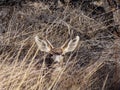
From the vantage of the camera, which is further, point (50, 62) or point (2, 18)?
point (2, 18)

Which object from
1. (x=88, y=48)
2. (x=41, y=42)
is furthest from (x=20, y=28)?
(x=41, y=42)

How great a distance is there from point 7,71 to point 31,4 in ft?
9.13

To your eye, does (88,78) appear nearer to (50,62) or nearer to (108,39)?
(50,62)

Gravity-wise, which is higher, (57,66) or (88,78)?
(57,66)

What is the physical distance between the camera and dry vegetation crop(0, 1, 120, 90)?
566cm

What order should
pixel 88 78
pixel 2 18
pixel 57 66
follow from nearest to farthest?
pixel 57 66, pixel 88 78, pixel 2 18

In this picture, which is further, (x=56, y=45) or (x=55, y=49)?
(x=56, y=45)

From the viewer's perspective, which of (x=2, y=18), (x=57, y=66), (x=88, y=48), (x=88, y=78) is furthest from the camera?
(x=2, y=18)

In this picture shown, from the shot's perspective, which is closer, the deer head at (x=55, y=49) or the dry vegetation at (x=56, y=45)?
the dry vegetation at (x=56, y=45)

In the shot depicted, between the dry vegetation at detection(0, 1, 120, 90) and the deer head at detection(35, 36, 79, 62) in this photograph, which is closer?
the dry vegetation at detection(0, 1, 120, 90)

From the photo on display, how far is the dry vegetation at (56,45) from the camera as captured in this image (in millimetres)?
5661

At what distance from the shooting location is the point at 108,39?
754 centimetres

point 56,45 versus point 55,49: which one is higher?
point 55,49

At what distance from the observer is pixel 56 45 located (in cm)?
729
